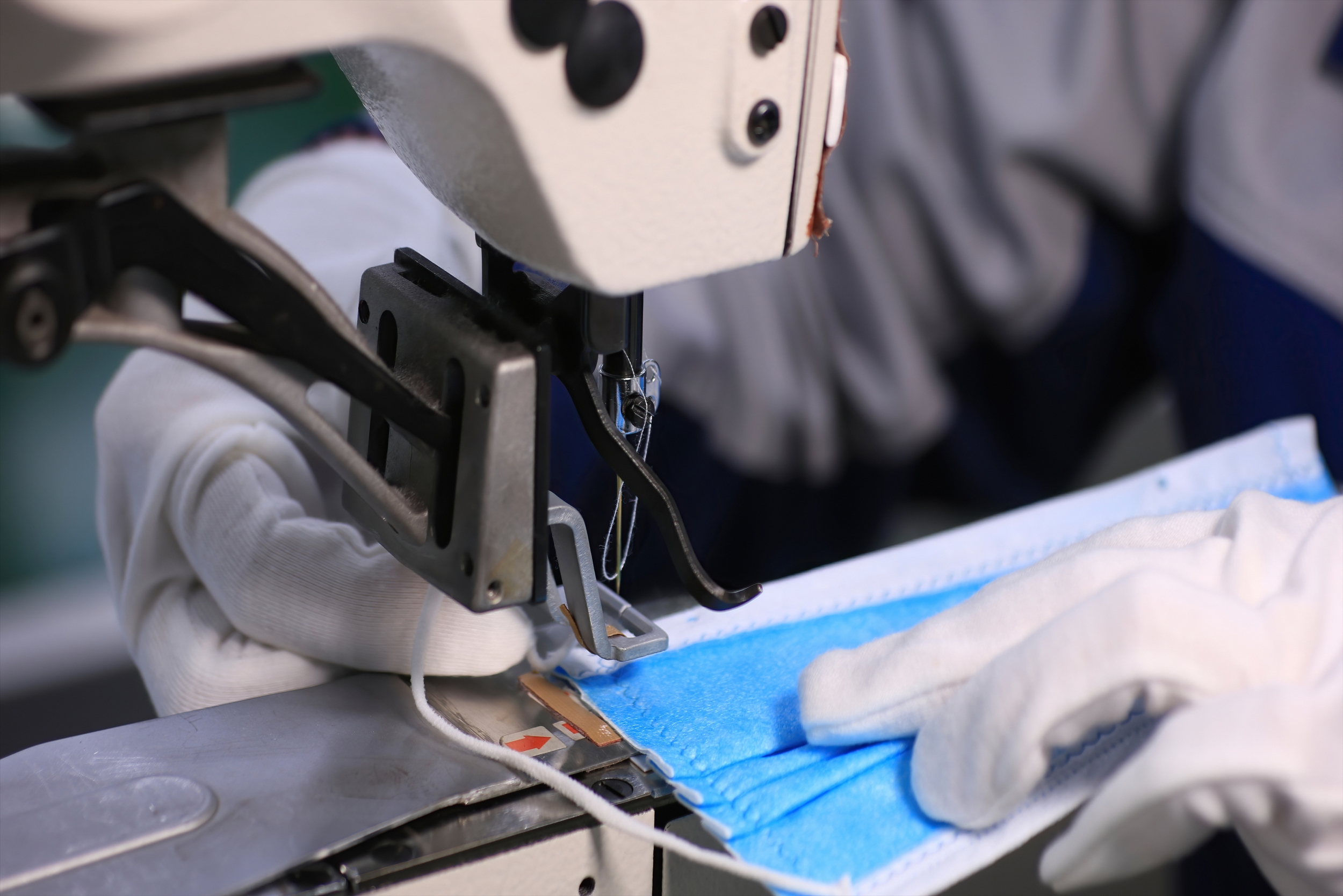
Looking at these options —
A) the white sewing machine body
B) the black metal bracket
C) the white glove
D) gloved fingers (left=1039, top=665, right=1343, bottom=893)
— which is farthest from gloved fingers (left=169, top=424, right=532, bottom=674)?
gloved fingers (left=1039, top=665, right=1343, bottom=893)

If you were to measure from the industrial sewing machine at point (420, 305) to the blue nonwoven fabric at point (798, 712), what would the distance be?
4 cm

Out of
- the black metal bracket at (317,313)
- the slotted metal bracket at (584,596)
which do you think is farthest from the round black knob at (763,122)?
the slotted metal bracket at (584,596)

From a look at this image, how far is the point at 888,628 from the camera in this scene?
2.52 ft

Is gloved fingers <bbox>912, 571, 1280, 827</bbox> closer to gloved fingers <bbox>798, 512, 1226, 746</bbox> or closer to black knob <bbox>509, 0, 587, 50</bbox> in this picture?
gloved fingers <bbox>798, 512, 1226, 746</bbox>

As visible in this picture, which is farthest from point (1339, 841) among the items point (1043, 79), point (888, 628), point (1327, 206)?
point (1043, 79)

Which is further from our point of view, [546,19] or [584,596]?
[584,596]

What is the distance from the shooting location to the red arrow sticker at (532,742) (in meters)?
0.63

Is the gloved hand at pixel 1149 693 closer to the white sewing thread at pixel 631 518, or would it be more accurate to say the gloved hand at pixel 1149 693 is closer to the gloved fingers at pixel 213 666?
the white sewing thread at pixel 631 518

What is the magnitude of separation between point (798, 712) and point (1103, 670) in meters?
0.20

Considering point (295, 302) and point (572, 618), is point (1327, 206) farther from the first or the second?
point (295, 302)

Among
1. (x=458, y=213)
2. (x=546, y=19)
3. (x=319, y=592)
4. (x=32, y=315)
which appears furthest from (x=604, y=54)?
(x=319, y=592)

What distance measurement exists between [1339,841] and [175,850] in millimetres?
509

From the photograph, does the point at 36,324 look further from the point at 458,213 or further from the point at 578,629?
the point at 578,629

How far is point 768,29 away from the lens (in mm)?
538
